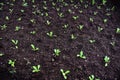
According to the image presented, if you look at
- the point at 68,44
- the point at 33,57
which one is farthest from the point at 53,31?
the point at 33,57

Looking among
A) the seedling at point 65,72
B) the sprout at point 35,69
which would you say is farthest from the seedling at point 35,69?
the seedling at point 65,72

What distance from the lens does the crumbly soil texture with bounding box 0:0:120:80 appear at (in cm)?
401

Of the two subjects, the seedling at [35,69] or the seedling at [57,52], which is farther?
the seedling at [57,52]

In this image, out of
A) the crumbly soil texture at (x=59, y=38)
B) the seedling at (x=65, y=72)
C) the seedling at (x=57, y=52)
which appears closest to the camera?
the seedling at (x=65, y=72)

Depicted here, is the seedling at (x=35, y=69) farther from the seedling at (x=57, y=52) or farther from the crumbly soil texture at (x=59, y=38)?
the seedling at (x=57, y=52)

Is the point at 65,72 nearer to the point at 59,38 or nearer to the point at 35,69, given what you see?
the point at 35,69

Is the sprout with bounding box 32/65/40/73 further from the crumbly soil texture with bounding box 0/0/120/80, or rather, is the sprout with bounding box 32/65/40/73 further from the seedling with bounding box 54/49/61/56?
the seedling with bounding box 54/49/61/56

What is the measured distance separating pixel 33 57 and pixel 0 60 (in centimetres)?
66

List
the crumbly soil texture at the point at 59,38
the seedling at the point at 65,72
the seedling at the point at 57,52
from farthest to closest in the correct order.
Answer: the seedling at the point at 57,52
the crumbly soil texture at the point at 59,38
the seedling at the point at 65,72

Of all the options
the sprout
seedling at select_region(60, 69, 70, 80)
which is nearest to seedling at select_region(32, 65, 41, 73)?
the sprout

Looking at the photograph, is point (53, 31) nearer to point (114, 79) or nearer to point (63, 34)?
point (63, 34)

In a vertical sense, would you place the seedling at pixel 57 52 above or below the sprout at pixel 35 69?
above

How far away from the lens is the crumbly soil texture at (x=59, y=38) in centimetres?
401

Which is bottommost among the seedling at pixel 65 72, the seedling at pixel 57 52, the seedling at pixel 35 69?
the seedling at pixel 65 72
